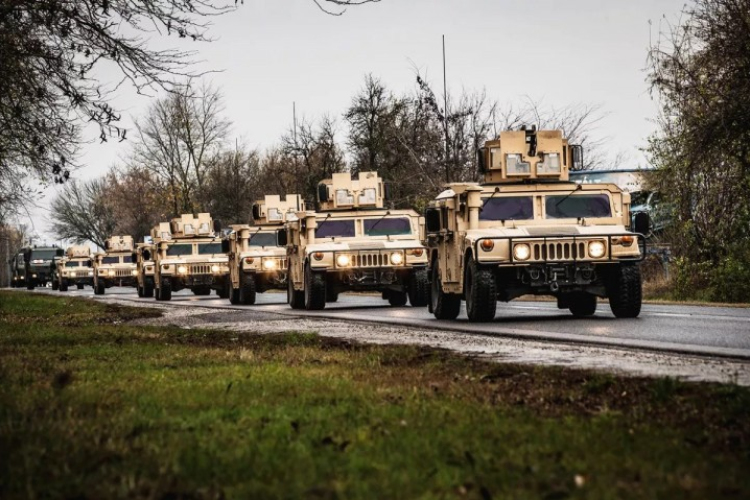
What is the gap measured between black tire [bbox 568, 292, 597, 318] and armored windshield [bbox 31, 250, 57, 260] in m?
76.6

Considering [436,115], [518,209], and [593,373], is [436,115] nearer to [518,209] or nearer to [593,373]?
[518,209]

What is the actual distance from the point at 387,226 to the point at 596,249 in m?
9.54

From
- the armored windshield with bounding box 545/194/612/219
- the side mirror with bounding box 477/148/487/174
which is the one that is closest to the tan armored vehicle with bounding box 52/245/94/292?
the side mirror with bounding box 477/148/487/174

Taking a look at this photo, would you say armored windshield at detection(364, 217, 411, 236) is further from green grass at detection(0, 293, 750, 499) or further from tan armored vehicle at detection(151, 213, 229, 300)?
green grass at detection(0, 293, 750, 499)

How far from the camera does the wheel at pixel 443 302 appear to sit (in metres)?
19.2

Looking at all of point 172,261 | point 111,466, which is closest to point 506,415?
point 111,466

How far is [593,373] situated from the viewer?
938 cm

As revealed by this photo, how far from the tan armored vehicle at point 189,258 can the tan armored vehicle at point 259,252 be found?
5494 mm

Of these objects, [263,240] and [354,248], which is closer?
[354,248]

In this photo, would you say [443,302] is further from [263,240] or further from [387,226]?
[263,240]

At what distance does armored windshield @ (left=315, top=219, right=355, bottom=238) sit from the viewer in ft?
85.9

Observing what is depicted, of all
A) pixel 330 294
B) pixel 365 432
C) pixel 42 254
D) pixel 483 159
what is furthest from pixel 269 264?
pixel 42 254

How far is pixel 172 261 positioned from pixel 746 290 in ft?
66.1

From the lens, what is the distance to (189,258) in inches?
1601
